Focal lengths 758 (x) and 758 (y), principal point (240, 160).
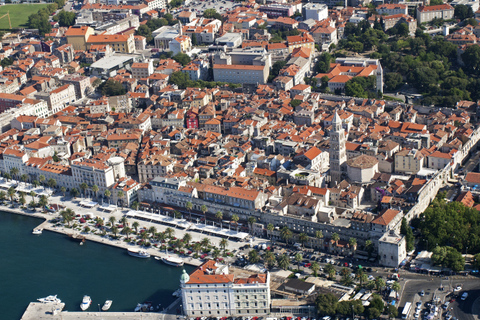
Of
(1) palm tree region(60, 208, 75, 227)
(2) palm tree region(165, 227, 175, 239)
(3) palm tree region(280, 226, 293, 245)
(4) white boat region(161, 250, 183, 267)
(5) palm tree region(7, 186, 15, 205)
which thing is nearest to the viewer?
(4) white boat region(161, 250, 183, 267)

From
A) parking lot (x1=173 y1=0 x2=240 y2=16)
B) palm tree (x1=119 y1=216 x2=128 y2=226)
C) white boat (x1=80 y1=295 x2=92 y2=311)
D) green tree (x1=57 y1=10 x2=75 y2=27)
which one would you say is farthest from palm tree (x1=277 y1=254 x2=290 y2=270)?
green tree (x1=57 y1=10 x2=75 y2=27)

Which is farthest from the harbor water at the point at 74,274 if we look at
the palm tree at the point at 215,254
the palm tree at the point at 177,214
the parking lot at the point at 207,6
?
the parking lot at the point at 207,6

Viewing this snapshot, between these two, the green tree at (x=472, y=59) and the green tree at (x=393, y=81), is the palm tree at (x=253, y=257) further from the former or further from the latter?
the green tree at (x=472, y=59)

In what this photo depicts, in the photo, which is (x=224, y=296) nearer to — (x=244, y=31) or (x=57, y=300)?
(x=57, y=300)

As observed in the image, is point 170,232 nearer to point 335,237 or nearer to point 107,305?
point 107,305

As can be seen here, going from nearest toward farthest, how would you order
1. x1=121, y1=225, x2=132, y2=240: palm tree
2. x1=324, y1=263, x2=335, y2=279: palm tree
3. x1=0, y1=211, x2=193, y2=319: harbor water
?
x1=324, y1=263, x2=335, y2=279: palm tree < x1=0, y1=211, x2=193, y2=319: harbor water < x1=121, y1=225, x2=132, y2=240: palm tree

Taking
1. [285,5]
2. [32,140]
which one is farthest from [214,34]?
[32,140]

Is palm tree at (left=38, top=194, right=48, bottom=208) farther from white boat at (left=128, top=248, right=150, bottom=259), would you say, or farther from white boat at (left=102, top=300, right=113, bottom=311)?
white boat at (left=102, top=300, right=113, bottom=311)
